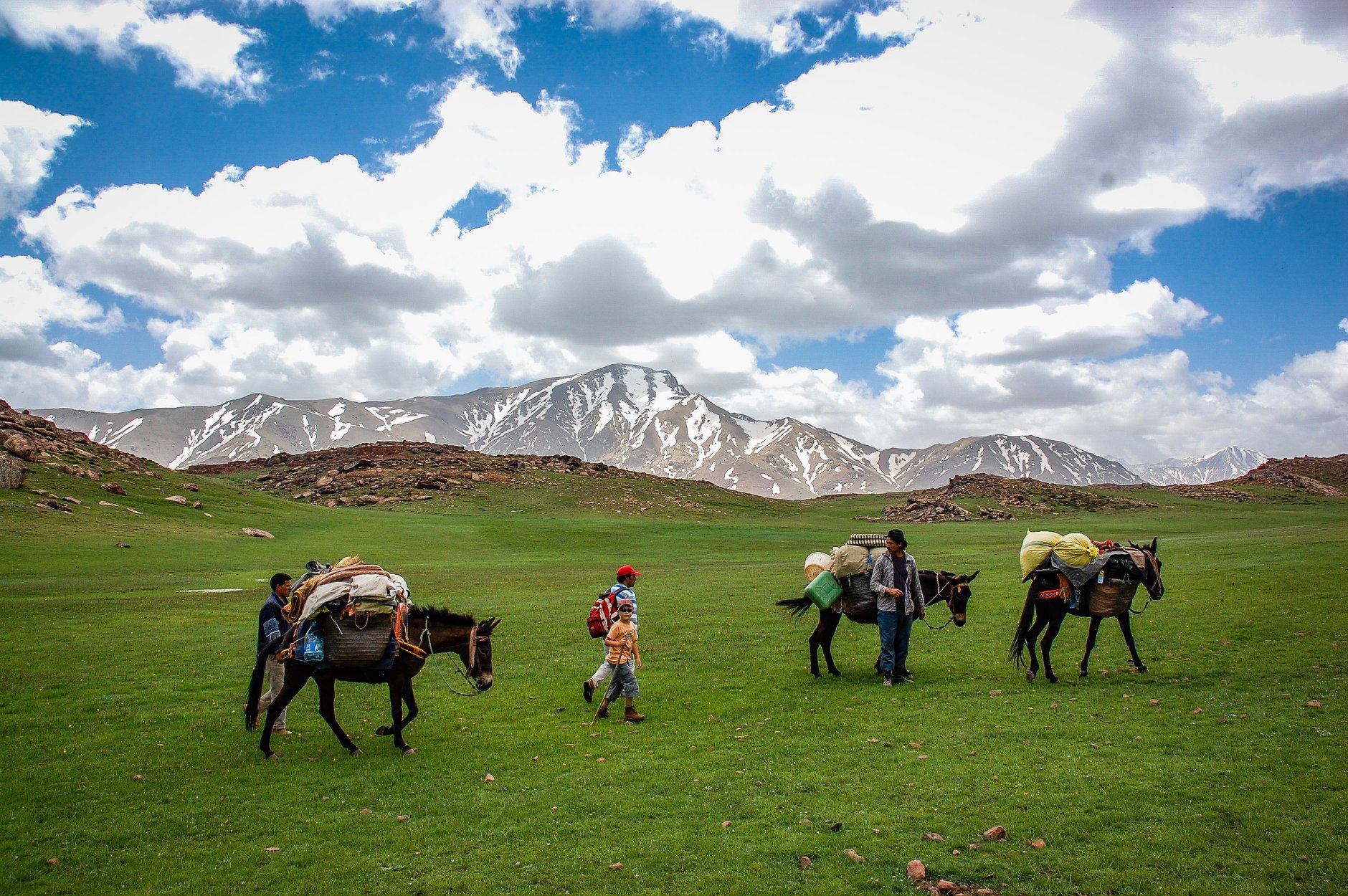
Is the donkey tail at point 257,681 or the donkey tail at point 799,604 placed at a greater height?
the donkey tail at point 799,604

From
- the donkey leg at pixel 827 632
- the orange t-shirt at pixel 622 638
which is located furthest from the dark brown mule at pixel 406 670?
the donkey leg at pixel 827 632

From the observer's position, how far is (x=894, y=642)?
14133mm

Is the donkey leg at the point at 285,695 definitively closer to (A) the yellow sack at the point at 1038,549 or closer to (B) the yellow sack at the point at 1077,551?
(A) the yellow sack at the point at 1038,549

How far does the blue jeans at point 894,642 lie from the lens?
45.7 ft

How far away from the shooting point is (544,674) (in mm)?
16266

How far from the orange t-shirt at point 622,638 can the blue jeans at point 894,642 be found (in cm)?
481

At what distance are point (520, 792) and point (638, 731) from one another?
9.63 ft

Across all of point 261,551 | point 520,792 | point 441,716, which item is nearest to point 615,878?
point 520,792

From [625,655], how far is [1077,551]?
8.54 metres

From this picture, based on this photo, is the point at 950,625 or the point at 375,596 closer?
the point at 375,596

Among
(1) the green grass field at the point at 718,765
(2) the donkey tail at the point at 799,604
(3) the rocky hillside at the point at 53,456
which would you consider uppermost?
(3) the rocky hillside at the point at 53,456

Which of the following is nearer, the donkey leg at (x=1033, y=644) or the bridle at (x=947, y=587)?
the donkey leg at (x=1033, y=644)

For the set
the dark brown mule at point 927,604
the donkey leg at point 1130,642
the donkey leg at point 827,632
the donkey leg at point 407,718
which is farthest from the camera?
the donkey leg at point 827,632

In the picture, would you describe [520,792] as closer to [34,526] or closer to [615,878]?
[615,878]
